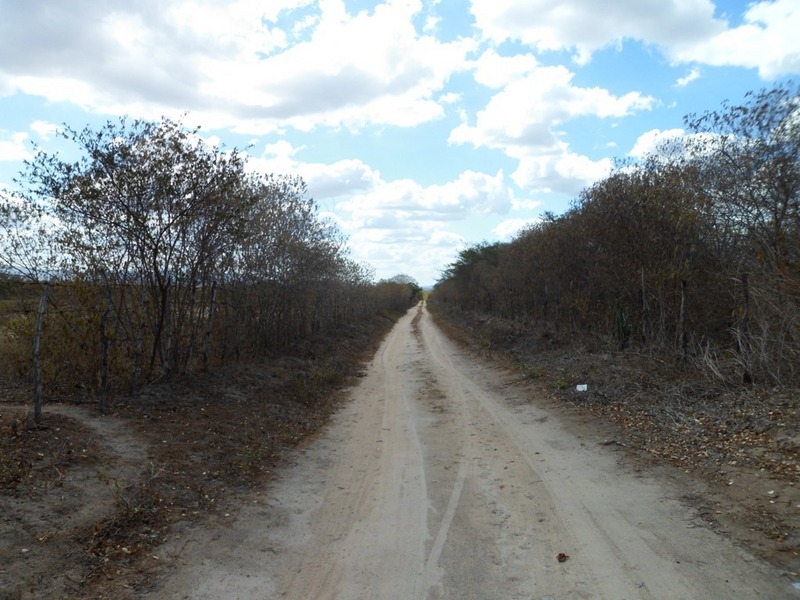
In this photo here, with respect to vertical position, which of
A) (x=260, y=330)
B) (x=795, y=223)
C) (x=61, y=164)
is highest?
(x=61, y=164)

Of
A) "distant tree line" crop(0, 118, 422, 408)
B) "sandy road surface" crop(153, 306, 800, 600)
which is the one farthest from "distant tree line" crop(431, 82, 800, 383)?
"distant tree line" crop(0, 118, 422, 408)

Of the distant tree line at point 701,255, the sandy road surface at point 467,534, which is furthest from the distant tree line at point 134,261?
the distant tree line at point 701,255

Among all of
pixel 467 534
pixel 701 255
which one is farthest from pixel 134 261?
pixel 701 255

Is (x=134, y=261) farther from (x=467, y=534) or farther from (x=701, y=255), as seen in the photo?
(x=701, y=255)

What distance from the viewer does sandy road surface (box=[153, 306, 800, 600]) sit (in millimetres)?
4426

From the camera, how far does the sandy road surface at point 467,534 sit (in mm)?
4426

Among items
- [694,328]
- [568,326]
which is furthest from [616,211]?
[568,326]

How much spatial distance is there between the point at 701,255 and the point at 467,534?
11.3 m

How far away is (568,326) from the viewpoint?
22.5 meters

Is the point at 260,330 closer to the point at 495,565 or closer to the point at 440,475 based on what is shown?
the point at 440,475

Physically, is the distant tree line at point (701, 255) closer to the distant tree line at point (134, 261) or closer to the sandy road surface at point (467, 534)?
the sandy road surface at point (467, 534)

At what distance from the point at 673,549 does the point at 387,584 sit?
8.42 ft

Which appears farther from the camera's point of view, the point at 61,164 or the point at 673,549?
the point at 61,164

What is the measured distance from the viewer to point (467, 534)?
5.47 metres
